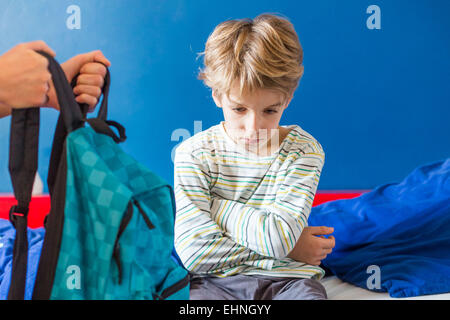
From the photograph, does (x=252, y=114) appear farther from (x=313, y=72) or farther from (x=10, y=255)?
(x=313, y=72)

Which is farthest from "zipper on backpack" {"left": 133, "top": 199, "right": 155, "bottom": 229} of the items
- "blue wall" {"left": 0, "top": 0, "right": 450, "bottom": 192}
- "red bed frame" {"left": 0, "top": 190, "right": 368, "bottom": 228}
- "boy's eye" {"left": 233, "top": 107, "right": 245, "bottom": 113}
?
"blue wall" {"left": 0, "top": 0, "right": 450, "bottom": 192}

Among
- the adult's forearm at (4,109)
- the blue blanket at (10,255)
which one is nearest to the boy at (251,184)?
the blue blanket at (10,255)

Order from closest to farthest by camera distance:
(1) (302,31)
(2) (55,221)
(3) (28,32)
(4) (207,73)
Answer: (2) (55,221) < (4) (207,73) < (3) (28,32) < (1) (302,31)

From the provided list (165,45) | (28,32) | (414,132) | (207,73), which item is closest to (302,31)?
(165,45)

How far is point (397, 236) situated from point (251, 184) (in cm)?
49

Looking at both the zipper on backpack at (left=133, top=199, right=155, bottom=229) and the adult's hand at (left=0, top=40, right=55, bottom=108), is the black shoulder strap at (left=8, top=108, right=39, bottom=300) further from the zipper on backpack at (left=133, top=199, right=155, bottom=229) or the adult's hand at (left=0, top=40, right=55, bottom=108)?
the zipper on backpack at (left=133, top=199, right=155, bottom=229)

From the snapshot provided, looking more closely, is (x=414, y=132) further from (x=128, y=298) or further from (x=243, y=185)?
(x=128, y=298)

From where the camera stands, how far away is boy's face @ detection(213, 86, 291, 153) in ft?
3.10

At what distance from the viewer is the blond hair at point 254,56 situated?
3.14 ft

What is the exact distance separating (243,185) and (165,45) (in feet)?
3.01

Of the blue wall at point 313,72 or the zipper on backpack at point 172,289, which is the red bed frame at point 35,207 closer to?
the blue wall at point 313,72

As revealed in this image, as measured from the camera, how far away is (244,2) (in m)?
1.75

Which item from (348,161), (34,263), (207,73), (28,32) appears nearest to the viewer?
(34,263)

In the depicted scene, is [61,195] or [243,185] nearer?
[61,195]
